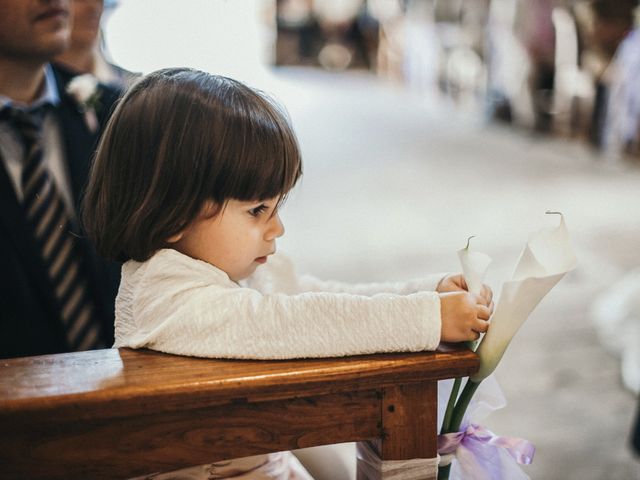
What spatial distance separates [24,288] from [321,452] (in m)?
0.72

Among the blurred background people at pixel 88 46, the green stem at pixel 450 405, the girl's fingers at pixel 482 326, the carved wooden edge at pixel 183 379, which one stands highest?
the blurred background people at pixel 88 46

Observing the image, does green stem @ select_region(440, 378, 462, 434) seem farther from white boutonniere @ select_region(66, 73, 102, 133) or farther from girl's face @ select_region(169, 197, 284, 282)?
white boutonniere @ select_region(66, 73, 102, 133)

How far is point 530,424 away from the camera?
2.55 meters

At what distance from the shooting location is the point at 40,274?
160 centimetres

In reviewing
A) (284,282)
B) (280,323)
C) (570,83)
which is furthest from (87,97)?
(570,83)

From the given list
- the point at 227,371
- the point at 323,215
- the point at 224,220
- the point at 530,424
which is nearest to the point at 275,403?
the point at 227,371

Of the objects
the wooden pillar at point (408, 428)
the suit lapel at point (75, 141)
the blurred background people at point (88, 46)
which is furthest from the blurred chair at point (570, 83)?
the wooden pillar at point (408, 428)

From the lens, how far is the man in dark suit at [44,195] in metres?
1.54

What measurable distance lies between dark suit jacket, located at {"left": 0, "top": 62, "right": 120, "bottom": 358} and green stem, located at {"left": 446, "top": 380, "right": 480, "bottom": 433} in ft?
2.58

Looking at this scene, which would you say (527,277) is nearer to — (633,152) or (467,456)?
(467,456)

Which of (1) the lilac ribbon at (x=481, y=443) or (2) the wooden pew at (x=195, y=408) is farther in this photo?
(1) the lilac ribbon at (x=481, y=443)

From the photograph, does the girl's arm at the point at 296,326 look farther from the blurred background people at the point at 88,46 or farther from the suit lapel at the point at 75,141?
the blurred background people at the point at 88,46

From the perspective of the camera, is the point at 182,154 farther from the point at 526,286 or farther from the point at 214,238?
the point at 526,286

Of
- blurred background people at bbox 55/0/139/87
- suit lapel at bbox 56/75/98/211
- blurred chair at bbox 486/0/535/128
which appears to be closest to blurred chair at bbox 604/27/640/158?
blurred chair at bbox 486/0/535/128
